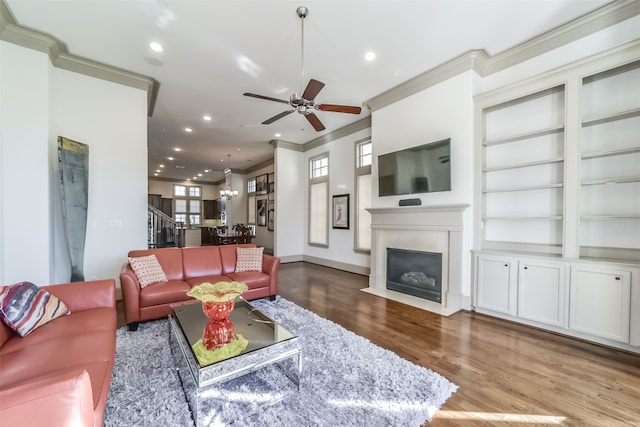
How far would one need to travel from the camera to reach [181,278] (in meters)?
3.71

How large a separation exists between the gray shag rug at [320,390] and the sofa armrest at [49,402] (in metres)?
0.85

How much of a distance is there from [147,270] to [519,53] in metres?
5.59

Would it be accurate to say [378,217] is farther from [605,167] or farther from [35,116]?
[35,116]

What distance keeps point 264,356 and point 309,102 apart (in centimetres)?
259

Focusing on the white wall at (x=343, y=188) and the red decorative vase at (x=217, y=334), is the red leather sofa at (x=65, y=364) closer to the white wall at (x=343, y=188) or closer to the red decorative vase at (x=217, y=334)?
the red decorative vase at (x=217, y=334)

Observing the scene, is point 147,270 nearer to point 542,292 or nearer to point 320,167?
point 542,292

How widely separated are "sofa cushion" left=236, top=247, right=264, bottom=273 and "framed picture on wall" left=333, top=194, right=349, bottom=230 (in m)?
2.81

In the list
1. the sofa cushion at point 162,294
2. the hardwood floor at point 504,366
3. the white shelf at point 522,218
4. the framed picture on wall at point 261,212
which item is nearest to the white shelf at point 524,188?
the white shelf at point 522,218

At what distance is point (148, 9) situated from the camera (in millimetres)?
2871

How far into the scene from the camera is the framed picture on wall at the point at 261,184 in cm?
973

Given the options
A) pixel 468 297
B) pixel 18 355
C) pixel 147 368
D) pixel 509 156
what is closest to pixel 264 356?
pixel 147 368

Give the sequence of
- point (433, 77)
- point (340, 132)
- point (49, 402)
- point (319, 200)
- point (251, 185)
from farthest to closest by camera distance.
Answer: point (251, 185) → point (319, 200) → point (340, 132) → point (433, 77) → point (49, 402)

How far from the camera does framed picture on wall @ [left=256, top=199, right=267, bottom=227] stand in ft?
31.3

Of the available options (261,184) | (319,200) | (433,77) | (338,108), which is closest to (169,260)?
(338,108)
